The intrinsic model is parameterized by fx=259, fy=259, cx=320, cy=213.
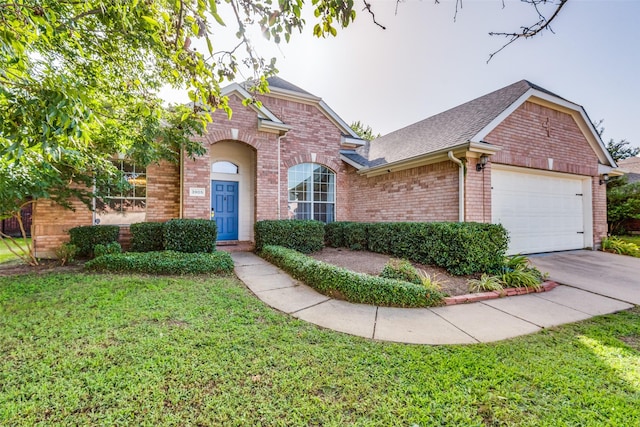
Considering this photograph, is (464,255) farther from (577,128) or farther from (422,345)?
(577,128)

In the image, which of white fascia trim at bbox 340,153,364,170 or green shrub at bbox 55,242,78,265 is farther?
white fascia trim at bbox 340,153,364,170

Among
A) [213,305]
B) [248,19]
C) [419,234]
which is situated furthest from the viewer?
[419,234]

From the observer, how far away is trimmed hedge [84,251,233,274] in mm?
5590

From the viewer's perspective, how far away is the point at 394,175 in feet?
29.1

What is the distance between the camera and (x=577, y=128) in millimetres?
8773

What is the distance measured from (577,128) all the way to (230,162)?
39.6 feet

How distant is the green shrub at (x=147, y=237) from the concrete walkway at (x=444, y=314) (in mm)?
3840

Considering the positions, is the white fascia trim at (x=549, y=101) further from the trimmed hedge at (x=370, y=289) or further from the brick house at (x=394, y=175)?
the trimmed hedge at (x=370, y=289)

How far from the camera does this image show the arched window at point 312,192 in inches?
385

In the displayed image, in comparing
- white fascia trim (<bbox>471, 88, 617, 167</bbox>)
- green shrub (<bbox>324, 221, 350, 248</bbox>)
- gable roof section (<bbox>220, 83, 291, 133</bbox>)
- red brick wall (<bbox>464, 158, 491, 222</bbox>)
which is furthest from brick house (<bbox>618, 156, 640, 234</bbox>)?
gable roof section (<bbox>220, 83, 291, 133</bbox>)

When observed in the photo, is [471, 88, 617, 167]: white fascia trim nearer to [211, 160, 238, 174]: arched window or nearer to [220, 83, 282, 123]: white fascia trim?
[220, 83, 282, 123]: white fascia trim

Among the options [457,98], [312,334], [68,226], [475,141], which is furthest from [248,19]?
[457,98]

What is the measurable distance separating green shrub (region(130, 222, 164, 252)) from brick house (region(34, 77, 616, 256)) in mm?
790

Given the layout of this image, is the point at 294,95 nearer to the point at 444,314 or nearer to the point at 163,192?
the point at 163,192
